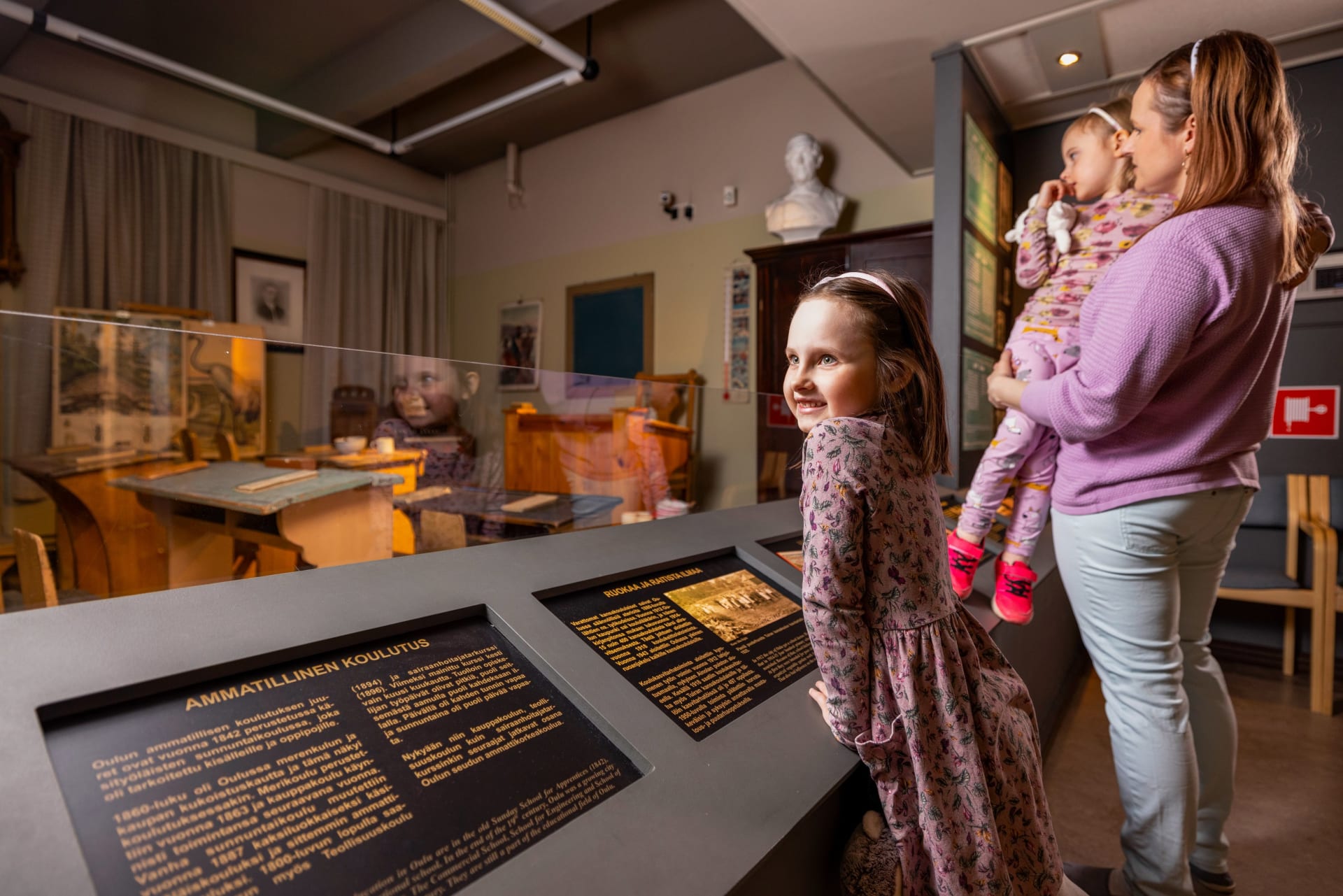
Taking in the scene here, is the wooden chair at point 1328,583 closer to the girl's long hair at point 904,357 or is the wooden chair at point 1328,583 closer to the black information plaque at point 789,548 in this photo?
the black information plaque at point 789,548

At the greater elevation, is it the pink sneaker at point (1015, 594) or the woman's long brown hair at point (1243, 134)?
the woman's long brown hair at point (1243, 134)

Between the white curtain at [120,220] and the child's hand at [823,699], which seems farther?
the white curtain at [120,220]

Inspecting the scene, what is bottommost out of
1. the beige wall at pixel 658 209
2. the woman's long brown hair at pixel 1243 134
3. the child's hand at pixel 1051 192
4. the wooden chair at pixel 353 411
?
the wooden chair at pixel 353 411

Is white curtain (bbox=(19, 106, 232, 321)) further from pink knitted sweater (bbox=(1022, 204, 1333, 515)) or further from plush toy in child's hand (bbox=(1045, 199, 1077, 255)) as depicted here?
pink knitted sweater (bbox=(1022, 204, 1333, 515))

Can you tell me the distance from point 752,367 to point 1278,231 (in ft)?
13.3

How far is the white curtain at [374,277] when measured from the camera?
21.8 ft

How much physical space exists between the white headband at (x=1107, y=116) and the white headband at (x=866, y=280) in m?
1.13

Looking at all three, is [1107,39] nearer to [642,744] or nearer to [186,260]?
[642,744]

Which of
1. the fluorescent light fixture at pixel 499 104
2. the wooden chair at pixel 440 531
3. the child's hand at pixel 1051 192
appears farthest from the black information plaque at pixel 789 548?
the fluorescent light fixture at pixel 499 104

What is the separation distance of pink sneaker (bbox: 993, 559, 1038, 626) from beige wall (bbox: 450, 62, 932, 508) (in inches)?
110

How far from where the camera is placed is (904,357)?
912 millimetres

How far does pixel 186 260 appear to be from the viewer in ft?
18.5

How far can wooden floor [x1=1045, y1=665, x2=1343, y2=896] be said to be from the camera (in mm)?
1651

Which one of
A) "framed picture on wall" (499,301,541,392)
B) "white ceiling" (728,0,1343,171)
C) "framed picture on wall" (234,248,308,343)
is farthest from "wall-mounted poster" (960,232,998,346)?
"framed picture on wall" (234,248,308,343)
